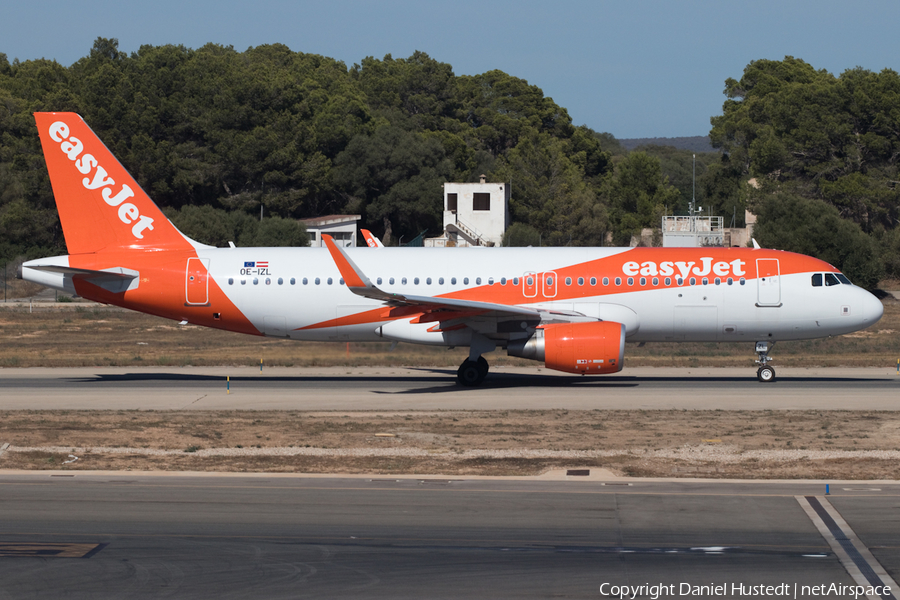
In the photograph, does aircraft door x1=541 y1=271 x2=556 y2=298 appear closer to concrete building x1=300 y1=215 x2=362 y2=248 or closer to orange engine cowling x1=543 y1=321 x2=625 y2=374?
orange engine cowling x1=543 y1=321 x2=625 y2=374

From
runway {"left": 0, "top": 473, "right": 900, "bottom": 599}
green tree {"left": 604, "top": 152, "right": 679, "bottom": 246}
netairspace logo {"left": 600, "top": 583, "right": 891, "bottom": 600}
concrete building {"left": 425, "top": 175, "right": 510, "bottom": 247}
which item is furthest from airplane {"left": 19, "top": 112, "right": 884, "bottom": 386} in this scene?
green tree {"left": 604, "top": 152, "right": 679, "bottom": 246}

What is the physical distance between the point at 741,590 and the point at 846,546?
240 cm

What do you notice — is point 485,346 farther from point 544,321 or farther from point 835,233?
point 835,233

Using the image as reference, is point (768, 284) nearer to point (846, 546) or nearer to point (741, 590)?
point (846, 546)

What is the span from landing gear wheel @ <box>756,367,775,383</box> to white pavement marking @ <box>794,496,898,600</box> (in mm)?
14617

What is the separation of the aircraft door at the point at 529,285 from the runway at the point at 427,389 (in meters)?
2.75

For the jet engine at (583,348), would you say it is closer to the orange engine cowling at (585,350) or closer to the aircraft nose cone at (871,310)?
the orange engine cowling at (585,350)

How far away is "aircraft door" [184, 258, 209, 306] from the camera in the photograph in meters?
28.5

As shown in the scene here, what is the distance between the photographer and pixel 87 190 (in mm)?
28891

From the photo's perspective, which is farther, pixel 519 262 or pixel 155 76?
pixel 155 76

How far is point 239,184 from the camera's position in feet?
304

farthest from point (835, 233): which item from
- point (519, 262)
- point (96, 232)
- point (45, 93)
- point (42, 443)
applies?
point (45, 93)

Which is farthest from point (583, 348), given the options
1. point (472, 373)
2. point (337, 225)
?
point (337, 225)

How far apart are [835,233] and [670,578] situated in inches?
2562
